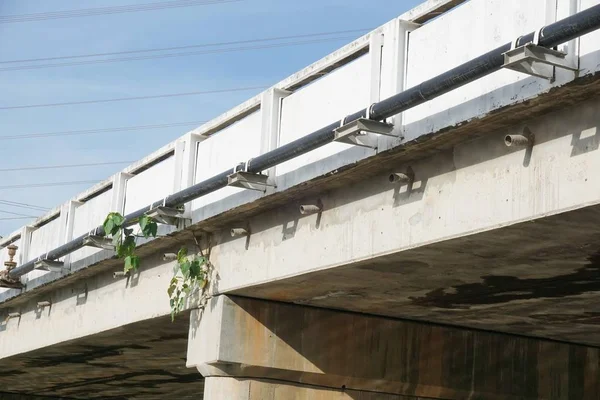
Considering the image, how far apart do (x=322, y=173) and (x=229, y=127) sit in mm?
3041

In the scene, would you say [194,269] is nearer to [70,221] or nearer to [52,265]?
[52,265]

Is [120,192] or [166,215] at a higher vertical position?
[120,192]

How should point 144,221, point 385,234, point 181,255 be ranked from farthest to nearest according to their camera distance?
1. point 181,255
2. point 144,221
3. point 385,234

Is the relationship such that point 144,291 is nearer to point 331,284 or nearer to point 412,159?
point 331,284

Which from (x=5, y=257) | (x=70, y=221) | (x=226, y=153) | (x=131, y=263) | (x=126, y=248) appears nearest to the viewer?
(x=226, y=153)

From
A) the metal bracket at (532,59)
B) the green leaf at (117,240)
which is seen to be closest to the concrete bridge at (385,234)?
the metal bracket at (532,59)

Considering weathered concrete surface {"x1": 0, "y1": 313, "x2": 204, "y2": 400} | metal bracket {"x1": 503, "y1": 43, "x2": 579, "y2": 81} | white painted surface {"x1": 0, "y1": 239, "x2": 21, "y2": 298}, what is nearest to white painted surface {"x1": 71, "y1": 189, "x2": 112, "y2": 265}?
weathered concrete surface {"x1": 0, "y1": 313, "x2": 204, "y2": 400}

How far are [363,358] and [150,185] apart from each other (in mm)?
4323

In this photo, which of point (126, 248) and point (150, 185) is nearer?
point (126, 248)

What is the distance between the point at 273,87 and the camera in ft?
44.8

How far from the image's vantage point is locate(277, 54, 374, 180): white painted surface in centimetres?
1190

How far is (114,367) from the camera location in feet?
81.7

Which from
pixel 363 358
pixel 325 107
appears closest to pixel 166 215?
pixel 363 358

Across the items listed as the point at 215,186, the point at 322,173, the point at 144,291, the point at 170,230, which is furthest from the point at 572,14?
the point at 144,291
